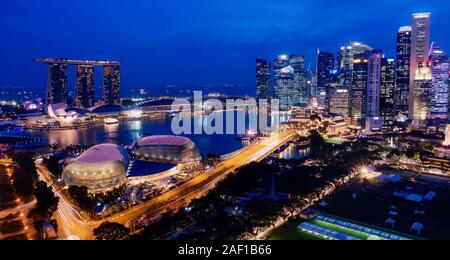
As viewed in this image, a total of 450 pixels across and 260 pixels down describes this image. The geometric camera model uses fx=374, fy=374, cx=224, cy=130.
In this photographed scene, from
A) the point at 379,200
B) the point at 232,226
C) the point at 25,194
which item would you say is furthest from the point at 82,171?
the point at 379,200

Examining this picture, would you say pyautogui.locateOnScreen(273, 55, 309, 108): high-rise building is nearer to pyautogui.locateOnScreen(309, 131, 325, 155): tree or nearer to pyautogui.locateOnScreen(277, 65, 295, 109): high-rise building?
pyautogui.locateOnScreen(277, 65, 295, 109): high-rise building

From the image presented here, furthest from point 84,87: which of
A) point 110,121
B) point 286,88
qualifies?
point 286,88

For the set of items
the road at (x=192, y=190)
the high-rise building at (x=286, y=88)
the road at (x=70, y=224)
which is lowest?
the road at (x=70, y=224)

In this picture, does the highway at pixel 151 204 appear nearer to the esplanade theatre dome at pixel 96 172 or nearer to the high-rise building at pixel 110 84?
the esplanade theatre dome at pixel 96 172

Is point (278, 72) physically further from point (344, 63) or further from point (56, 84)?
point (56, 84)

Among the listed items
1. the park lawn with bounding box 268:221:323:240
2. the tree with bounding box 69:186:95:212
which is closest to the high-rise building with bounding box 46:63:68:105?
the tree with bounding box 69:186:95:212

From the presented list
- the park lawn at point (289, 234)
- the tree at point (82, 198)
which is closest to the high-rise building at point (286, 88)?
the tree at point (82, 198)
